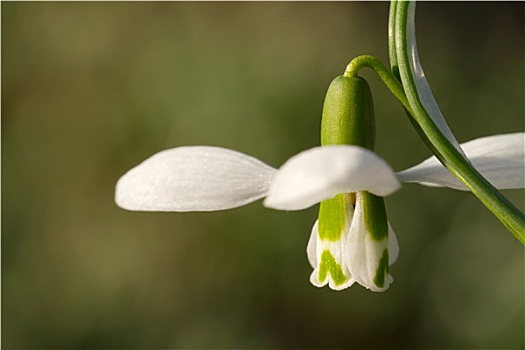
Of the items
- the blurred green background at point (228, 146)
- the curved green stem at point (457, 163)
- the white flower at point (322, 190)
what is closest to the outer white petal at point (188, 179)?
the white flower at point (322, 190)

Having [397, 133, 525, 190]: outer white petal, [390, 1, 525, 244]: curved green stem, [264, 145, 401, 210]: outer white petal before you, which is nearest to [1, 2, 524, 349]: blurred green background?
[397, 133, 525, 190]: outer white petal

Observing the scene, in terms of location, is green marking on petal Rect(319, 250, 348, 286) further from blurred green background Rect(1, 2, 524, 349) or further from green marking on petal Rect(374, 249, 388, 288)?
blurred green background Rect(1, 2, 524, 349)

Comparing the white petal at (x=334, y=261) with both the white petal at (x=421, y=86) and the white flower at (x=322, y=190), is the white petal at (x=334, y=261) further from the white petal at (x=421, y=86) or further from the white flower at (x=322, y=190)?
the white petal at (x=421, y=86)

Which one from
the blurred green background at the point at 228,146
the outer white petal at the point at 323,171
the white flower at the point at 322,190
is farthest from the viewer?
the blurred green background at the point at 228,146

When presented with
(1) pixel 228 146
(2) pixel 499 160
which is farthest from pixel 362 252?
(1) pixel 228 146

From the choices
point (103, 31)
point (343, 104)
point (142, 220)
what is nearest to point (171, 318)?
point (142, 220)

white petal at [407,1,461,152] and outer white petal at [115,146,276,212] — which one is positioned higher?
white petal at [407,1,461,152]
